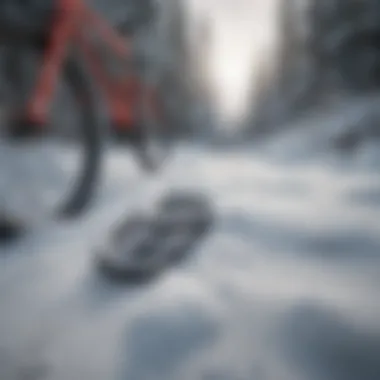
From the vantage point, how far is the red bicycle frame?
58.8 inches

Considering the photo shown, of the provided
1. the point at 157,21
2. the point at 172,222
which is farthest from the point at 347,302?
the point at 157,21

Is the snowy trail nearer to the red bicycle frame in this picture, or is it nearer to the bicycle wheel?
the bicycle wheel

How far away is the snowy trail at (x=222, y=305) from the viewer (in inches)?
34.2

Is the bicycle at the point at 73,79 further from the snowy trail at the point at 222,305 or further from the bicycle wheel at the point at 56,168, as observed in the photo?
the snowy trail at the point at 222,305

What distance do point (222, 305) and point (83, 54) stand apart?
125 centimetres

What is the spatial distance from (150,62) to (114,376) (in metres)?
2.56

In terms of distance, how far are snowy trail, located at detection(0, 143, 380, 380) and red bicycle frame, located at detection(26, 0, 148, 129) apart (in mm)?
474

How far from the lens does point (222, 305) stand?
1037 mm

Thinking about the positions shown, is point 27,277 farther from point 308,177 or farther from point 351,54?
point 351,54

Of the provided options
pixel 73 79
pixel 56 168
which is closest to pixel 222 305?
pixel 73 79

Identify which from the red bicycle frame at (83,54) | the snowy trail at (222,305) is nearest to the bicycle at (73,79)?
the red bicycle frame at (83,54)

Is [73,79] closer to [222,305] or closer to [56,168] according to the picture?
[56,168]

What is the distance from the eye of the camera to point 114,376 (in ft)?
2.82

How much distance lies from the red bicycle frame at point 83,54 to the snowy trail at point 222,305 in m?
0.47
